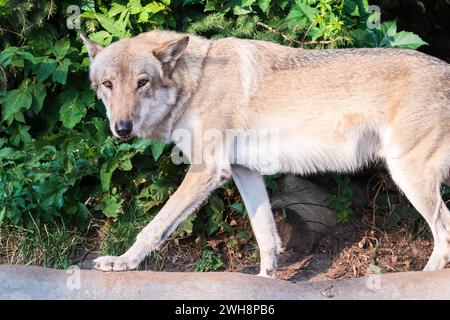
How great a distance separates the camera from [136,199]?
21.6ft

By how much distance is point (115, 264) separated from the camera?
5141 millimetres

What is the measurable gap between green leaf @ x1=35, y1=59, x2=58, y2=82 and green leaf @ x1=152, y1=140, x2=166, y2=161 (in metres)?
1.07

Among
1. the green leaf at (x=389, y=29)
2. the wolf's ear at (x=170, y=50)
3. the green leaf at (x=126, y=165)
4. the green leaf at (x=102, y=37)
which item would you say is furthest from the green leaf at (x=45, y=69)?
the green leaf at (x=389, y=29)

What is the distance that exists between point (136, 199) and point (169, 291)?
193cm

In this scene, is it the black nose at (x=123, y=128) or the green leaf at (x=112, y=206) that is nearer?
the black nose at (x=123, y=128)

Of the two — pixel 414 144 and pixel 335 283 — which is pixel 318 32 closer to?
pixel 414 144

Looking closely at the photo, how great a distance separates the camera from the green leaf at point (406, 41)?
6.37 m

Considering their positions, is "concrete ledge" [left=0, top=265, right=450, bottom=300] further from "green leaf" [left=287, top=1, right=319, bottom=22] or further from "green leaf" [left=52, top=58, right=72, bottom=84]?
"green leaf" [left=287, top=1, right=319, bottom=22]

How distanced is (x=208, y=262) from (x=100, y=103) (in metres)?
1.67

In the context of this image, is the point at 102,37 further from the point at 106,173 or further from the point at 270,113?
the point at 270,113

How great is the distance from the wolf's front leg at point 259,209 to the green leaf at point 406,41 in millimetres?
1673

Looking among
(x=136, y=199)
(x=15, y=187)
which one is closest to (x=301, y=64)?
(x=136, y=199)

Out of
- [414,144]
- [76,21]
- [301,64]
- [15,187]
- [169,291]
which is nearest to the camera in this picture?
[169,291]

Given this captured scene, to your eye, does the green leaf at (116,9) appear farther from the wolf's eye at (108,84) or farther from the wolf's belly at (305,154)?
the wolf's belly at (305,154)
